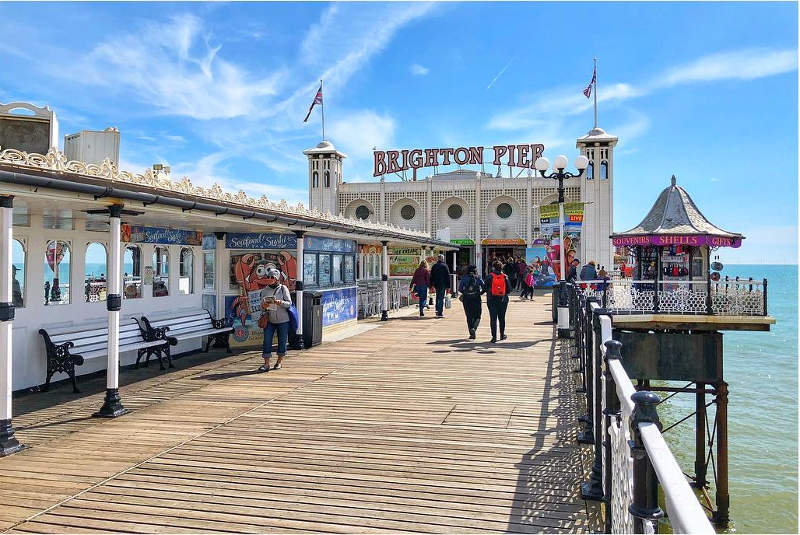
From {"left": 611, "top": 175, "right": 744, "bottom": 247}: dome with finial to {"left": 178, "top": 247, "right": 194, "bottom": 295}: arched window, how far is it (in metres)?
12.6

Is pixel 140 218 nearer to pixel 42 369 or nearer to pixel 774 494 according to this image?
pixel 42 369

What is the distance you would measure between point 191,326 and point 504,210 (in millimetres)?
34289

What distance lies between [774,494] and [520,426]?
13.7m

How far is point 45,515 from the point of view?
400 centimetres

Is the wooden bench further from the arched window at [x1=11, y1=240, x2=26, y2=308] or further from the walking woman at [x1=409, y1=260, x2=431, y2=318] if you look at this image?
the walking woman at [x1=409, y1=260, x2=431, y2=318]

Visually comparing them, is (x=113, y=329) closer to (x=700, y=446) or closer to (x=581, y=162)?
(x=581, y=162)

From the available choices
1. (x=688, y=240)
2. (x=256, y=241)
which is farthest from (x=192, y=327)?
(x=688, y=240)

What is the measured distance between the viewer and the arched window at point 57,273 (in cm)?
837

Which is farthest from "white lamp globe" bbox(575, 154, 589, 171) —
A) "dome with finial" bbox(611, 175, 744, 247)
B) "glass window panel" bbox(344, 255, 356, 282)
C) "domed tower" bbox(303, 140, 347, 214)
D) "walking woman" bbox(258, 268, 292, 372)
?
"domed tower" bbox(303, 140, 347, 214)

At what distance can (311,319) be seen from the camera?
11.9 meters

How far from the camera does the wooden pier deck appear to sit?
394cm

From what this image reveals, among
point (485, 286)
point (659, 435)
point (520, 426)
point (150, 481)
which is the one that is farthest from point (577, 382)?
point (659, 435)

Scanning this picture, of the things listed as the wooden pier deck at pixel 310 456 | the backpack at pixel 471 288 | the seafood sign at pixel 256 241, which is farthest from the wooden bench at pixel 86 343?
the backpack at pixel 471 288

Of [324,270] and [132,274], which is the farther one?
[324,270]
